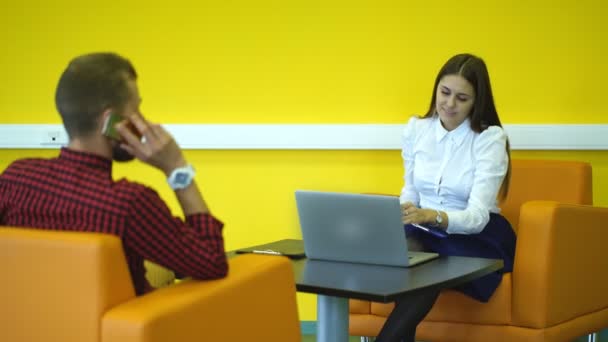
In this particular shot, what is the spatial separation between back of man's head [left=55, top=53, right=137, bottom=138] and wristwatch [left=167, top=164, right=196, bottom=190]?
193 millimetres

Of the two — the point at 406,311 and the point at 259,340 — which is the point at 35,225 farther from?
the point at 406,311

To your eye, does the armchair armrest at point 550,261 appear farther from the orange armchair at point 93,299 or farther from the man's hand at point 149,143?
the man's hand at point 149,143

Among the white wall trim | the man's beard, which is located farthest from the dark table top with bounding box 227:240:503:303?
the white wall trim

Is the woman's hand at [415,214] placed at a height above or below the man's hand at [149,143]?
below

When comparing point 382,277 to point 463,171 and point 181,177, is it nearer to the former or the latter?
point 181,177

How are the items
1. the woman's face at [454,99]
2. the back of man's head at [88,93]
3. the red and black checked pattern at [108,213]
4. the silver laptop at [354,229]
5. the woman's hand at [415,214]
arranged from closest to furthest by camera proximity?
1. the red and black checked pattern at [108,213]
2. the back of man's head at [88,93]
3. the silver laptop at [354,229]
4. the woman's hand at [415,214]
5. the woman's face at [454,99]

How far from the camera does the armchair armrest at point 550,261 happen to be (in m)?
3.11

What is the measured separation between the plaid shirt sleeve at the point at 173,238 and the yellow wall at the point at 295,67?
229 centimetres

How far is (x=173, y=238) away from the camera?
1.93 metres

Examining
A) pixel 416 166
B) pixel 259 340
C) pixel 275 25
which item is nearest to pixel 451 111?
pixel 416 166

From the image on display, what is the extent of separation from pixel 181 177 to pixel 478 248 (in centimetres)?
154

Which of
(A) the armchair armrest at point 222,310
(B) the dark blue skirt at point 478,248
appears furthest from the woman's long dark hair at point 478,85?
(A) the armchair armrest at point 222,310

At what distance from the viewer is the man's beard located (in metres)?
2.00

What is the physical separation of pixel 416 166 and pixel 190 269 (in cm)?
177
